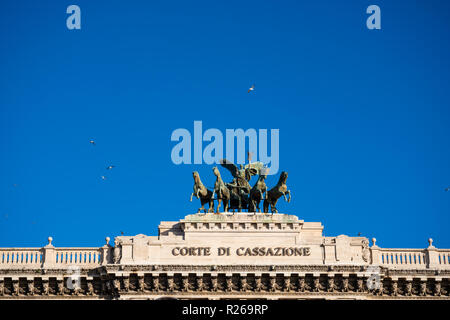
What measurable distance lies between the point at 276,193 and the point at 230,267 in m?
5.72

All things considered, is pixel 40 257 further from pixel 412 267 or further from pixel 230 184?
pixel 412 267

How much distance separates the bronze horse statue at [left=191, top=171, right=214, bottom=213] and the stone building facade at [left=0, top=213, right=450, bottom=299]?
123 centimetres

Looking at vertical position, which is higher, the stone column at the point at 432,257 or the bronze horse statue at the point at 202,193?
the bronze horse statue at the point at 202,193

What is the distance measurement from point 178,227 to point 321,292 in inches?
351

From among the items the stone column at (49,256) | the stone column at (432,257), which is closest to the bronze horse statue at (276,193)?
the stone column at (432,257)

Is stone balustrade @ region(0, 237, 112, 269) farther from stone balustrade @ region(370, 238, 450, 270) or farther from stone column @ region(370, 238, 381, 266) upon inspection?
stone balustrade @ region(370, 238, 450, 270)

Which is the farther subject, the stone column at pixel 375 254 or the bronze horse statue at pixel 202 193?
the bronze horse statue at pixel 202 193

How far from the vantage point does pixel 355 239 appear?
57.9 meters

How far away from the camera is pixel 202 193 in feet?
195

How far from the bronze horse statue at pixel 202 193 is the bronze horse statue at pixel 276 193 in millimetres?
3082

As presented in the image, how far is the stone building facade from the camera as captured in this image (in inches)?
2208

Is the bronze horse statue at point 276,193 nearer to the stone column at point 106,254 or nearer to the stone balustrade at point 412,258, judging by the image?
the stone balustrade at point 412,258

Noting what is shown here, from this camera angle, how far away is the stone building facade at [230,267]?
56.1 m
